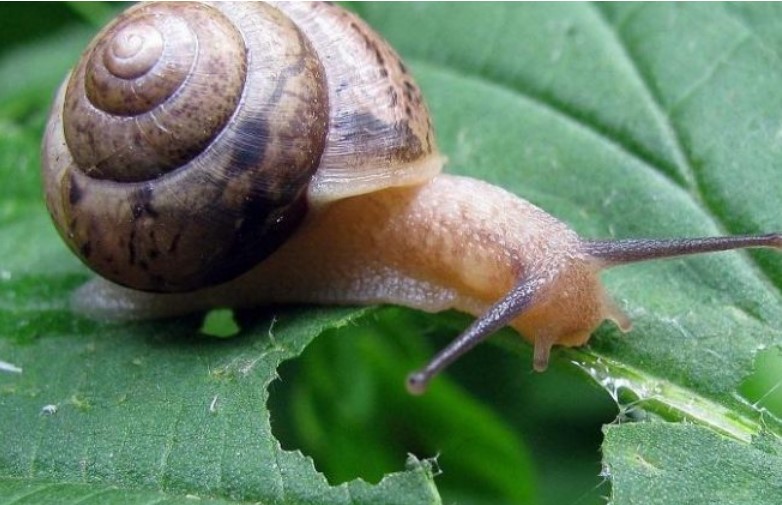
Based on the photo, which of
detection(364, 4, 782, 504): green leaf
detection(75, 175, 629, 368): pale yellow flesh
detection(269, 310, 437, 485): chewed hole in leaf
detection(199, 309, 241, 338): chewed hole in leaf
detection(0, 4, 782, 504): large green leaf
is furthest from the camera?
detection(269, 310, 437, 485): chewed hole in leaf

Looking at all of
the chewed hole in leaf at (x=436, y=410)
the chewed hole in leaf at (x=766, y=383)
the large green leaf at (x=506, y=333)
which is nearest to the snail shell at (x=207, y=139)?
the large green leaf at (x=506, y=333)

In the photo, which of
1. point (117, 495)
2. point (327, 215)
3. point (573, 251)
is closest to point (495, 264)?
point (573, 251)

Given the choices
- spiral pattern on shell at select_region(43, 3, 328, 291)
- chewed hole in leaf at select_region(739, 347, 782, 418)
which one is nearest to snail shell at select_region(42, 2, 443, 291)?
spiral pattern on shell at select_region(43, 3, 328, 291)

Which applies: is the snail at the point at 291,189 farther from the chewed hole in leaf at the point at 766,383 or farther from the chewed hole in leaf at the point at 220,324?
the chewed hole in leaf at the point at 766,383

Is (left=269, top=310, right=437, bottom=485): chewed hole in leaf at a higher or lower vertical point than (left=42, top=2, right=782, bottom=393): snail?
lower

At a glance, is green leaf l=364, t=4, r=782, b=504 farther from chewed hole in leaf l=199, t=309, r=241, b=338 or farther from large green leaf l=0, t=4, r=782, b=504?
chewed hole in leaf l=199, t=309, r=241, b=338

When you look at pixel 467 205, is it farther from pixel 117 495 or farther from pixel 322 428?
pixel 117 495

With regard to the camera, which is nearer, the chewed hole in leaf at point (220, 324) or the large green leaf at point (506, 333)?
the large green leaf at point (506, 333)

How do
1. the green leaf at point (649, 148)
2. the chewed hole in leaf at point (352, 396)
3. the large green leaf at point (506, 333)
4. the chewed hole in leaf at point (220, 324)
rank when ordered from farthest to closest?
the chewed hole in leaf at point (352, 396)
the chewed hole in leaf at point (220, 324)
the green leaf at point (649, 148)
the large green leaf at point (506, 333)
